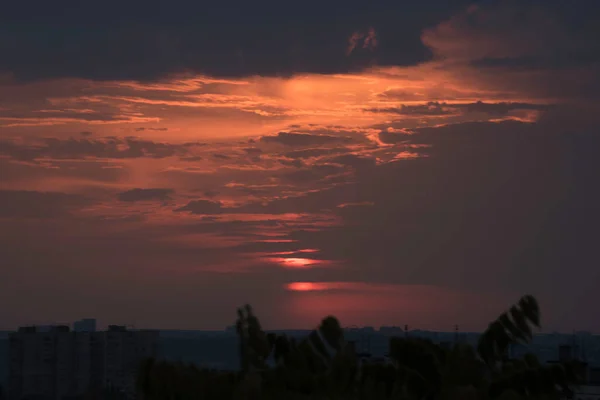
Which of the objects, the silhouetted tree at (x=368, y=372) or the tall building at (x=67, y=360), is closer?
the silhouetted tree at (x=368, y=372)

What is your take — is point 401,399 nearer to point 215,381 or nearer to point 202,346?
point 215,381

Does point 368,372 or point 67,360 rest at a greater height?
point 67,360

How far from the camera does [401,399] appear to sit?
18.0m

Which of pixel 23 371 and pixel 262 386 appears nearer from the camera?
pixel 262 386

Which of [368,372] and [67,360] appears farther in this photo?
[67,360]

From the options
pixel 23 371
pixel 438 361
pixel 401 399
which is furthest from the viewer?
pixel 23 371

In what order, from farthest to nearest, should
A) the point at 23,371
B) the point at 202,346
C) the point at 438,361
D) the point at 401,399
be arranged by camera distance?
the point at 202,346
the point at 23,371
the point at 438,361
the point at 401,399

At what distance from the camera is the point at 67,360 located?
138 m

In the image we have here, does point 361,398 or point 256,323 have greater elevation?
point 256,323

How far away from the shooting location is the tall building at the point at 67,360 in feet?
441

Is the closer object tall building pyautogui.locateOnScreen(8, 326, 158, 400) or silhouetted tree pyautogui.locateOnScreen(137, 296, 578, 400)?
silhouetted tree pyautogui.locateOnScreen(137, 296, 578, 400)

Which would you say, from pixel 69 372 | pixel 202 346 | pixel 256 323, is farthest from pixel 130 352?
pixel 256 323

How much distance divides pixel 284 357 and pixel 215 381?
2476 mm

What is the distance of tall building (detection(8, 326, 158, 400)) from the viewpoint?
441 feet
